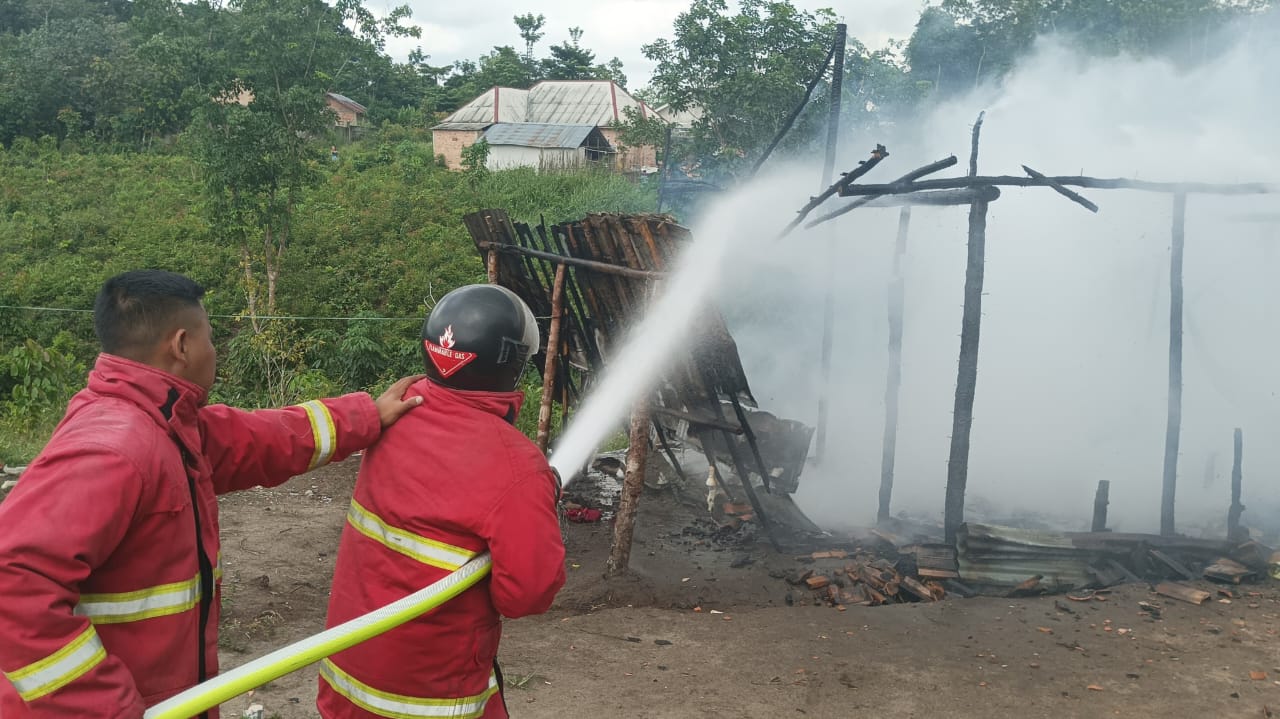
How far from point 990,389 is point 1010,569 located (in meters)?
6.91

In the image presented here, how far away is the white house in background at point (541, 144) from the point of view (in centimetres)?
3294

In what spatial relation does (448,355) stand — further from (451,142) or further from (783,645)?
(451,142)

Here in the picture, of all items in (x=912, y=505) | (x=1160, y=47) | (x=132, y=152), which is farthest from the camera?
(x=132, y=152)

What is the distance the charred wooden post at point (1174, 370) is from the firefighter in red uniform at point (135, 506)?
804 cm

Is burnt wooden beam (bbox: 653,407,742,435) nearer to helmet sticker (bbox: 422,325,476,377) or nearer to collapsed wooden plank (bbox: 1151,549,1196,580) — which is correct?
collapsed wooden plank (bbox: 1151,549,1196,580)

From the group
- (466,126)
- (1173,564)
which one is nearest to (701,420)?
(1173,564)

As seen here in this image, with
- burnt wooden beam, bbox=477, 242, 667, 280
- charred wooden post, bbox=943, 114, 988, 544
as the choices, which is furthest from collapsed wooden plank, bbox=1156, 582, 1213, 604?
burnt wooden beam, bbox=477, 242, 667, 280

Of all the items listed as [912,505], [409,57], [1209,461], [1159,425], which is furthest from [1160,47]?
[409,57]

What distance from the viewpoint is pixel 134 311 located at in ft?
7.61

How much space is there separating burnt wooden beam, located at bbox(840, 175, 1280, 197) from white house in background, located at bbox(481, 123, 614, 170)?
2530 centimetres

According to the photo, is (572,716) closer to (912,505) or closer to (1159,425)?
(912,505)

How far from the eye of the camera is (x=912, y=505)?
1090cm

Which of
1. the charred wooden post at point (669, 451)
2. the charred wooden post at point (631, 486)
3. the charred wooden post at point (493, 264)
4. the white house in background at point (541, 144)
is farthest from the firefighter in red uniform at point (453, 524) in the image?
the white house in background at point (541, 144)

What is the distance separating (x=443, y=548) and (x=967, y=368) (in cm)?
629
